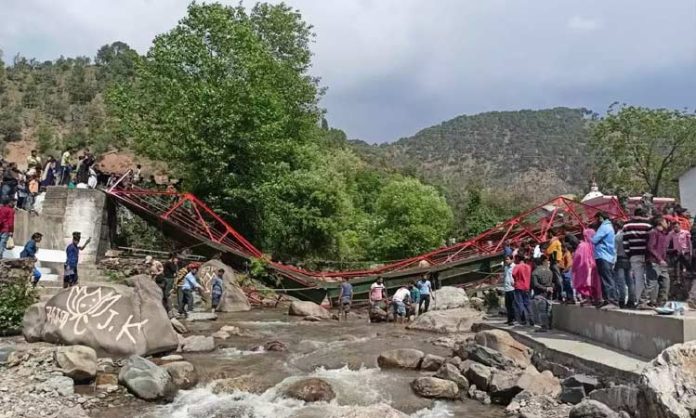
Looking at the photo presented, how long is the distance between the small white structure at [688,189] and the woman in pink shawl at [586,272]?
2292cm

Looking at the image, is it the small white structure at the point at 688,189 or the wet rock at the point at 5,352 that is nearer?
the wet rock at the point at 5,352

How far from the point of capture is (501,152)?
126 metres

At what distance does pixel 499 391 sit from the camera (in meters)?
10.0

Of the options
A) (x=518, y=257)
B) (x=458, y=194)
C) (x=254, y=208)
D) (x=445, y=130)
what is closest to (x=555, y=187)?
(x=458, y=194)

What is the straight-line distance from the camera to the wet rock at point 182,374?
10219mm

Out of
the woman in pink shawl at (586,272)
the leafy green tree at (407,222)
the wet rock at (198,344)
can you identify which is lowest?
the wet rock at (198,344)

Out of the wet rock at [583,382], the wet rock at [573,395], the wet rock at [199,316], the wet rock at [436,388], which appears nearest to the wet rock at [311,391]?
the wet rock at [436,388]

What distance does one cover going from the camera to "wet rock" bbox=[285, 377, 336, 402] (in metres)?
10.1

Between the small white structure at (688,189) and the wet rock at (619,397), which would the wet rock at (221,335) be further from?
the small white structure at (688,189)

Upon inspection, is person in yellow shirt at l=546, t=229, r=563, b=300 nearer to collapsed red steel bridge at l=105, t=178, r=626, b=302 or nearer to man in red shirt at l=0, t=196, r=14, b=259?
collapsed red steel bridge at l=105, t=178, r=626, b=302

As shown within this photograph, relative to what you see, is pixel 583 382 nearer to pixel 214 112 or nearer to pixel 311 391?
pixel 311 391

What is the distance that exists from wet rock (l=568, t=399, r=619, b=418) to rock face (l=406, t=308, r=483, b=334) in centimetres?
1031

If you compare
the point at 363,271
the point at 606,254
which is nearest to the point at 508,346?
the point at 606,254

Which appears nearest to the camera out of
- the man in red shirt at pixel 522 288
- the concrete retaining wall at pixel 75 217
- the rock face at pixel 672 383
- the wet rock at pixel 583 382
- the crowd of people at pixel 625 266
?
the rock face at pixel 672 383
